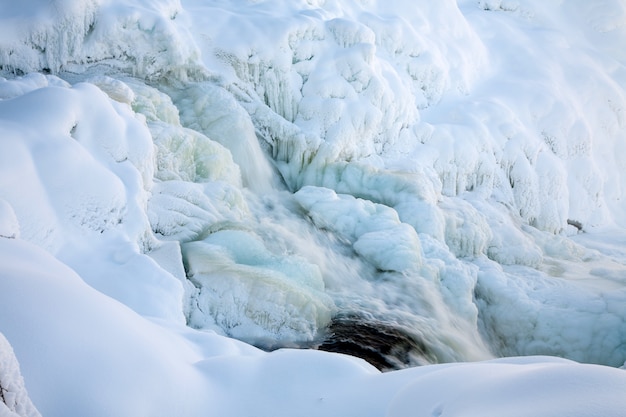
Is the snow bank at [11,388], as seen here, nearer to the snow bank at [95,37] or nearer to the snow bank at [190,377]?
the snow bank at [190,377]

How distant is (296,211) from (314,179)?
1.35 meters

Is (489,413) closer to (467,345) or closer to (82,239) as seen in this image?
(82,239)

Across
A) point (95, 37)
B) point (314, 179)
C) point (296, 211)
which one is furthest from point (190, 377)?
point (314, 179)

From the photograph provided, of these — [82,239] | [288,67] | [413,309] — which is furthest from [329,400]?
[288,67]

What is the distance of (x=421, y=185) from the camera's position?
28.0ft

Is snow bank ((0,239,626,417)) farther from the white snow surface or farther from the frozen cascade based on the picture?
the frozen cascade

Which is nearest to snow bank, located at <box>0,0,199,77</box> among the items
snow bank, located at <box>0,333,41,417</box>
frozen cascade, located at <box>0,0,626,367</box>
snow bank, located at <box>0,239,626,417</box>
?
frozen cascade, located at <box>0,0,626,367</box>

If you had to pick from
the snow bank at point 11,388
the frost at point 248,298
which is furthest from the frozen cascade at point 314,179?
the snow bank at point 11,388

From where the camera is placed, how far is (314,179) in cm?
835

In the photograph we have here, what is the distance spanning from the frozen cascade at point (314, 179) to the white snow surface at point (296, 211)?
0.03 m

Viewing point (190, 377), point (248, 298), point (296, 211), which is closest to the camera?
point (190, 377)

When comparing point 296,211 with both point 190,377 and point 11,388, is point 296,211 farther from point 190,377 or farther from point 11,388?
point 11,388

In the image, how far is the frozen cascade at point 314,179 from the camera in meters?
3.58

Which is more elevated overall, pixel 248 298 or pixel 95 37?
pixel 95 37
